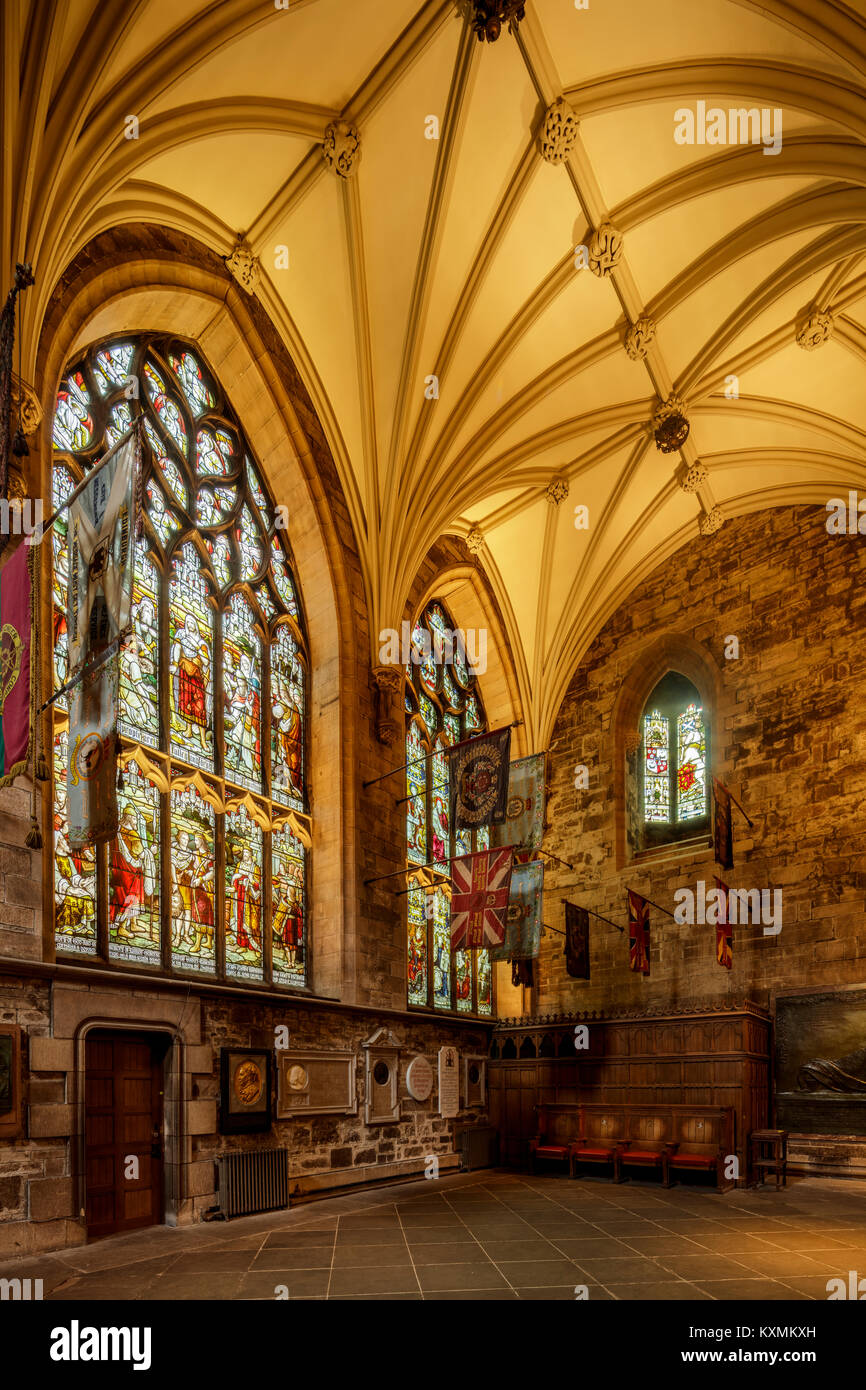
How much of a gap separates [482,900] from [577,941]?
188 inches

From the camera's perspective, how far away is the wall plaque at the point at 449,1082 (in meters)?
14.3

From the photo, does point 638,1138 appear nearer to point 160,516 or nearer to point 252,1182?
point 252,1182

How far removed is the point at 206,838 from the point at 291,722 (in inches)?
101

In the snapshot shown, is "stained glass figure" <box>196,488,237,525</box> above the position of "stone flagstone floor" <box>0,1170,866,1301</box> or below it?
above

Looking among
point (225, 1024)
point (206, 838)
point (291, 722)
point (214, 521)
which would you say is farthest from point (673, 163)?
point (225, 1024)

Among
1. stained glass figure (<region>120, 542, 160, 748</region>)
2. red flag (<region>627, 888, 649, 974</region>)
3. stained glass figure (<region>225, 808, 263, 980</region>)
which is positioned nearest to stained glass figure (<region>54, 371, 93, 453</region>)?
stained glass figure (<region>120, 542, 160, 748</region>)

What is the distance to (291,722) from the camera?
13586 millimetres

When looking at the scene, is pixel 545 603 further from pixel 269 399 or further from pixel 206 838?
pixel 206 838

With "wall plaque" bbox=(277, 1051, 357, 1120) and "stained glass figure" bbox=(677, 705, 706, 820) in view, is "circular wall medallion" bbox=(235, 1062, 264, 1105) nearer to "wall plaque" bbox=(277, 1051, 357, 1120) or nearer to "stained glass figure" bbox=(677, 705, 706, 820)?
"wall plaque" bbox=(277, 1051, 357, 1120)

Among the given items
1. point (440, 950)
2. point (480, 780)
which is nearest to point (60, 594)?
point (480, 780)

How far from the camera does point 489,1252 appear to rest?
7.89 metres

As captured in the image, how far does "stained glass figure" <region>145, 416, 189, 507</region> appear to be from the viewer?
38.9 ft

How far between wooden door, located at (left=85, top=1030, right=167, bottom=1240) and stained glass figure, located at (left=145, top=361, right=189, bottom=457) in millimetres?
6710

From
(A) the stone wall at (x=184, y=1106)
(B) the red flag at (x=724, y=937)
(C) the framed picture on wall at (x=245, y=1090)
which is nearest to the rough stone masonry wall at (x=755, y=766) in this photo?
(B) the red flag at (x=724, y=937)
